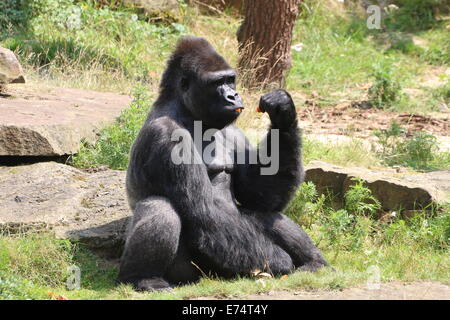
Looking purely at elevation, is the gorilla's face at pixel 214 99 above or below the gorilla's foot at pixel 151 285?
above

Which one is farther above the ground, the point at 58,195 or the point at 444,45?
the point at 444,45

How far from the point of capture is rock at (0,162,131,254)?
235 inches

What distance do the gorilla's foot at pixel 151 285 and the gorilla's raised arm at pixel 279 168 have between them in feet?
3.27

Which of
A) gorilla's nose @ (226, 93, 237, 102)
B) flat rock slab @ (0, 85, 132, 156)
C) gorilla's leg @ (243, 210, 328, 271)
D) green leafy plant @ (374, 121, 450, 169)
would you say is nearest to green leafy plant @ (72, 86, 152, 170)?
flat rock slab @ (0, 85, 132, 156)

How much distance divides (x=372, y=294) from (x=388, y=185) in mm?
2373

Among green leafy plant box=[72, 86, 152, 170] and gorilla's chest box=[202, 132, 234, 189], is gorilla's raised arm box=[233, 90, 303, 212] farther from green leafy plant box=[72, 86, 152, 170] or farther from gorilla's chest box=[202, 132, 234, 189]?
green leafy plant box=[72, 86, 152, 170]

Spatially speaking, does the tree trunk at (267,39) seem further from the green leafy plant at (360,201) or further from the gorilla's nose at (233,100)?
the gorilla's nose at (233,100)

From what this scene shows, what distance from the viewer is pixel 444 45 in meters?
14.5

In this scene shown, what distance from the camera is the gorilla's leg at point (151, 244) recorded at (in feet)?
16.4

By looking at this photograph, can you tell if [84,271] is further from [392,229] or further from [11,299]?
[392,229]

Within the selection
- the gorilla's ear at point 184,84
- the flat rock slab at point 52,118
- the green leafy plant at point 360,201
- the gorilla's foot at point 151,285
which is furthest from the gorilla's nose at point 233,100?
the flat rock slab at point 52,118
